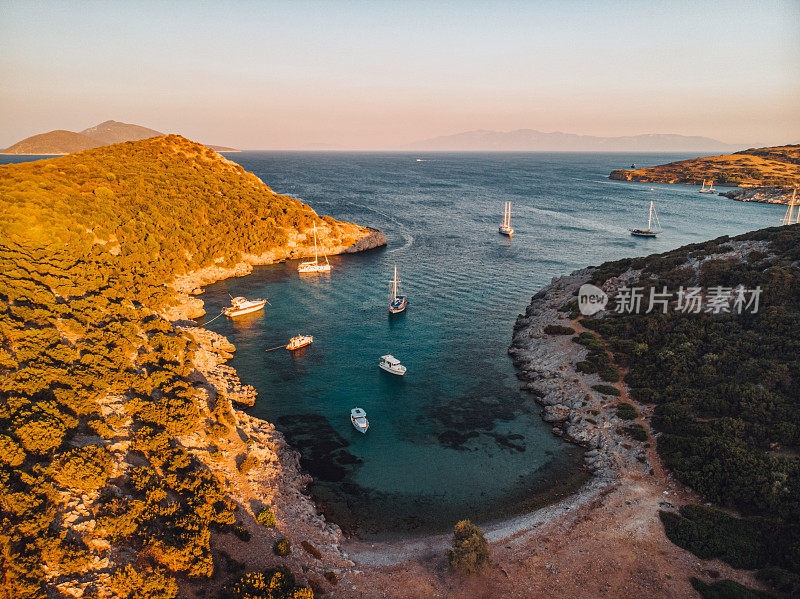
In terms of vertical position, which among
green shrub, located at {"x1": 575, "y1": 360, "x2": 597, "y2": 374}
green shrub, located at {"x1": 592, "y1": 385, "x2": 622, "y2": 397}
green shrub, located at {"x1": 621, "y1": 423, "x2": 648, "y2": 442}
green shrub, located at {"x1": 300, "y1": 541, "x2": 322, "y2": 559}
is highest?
green shrub, located at {"x1": 575, "y1": 360, "x2": 597, "y2": 374}

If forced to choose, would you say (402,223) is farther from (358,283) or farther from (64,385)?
(64,385)

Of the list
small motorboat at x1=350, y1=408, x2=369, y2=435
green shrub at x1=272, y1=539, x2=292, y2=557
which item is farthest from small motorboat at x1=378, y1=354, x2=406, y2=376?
green shrub at x1=272, y1=539, x2=292, y2=557

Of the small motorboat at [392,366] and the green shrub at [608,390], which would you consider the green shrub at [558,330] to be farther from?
the small motorboat at [392,366]

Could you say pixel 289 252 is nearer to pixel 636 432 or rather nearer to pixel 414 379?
pixel 414 379

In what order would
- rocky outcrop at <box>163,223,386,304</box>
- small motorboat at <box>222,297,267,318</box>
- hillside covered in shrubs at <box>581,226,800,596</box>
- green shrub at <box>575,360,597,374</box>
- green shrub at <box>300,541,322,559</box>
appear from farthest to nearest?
rocky outcrop at <box>163,223,386,304</box> → small motorboat at <box>222,297,267,318</box> → green shrub at <box>575,360,597,374</box> → hillside covered in shrubs at <box>581,226,800,596</box> → green shrub at <box>300,541,322,559</box>

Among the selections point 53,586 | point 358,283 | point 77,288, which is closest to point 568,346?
point 358,283

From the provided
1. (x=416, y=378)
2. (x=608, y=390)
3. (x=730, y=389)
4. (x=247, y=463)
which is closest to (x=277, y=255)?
(x=416, y=378)

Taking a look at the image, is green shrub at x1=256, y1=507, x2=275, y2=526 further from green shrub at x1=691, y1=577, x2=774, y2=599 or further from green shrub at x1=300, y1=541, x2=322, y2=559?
green shrub at x1=691, y1=577, x2=774, y2=599
